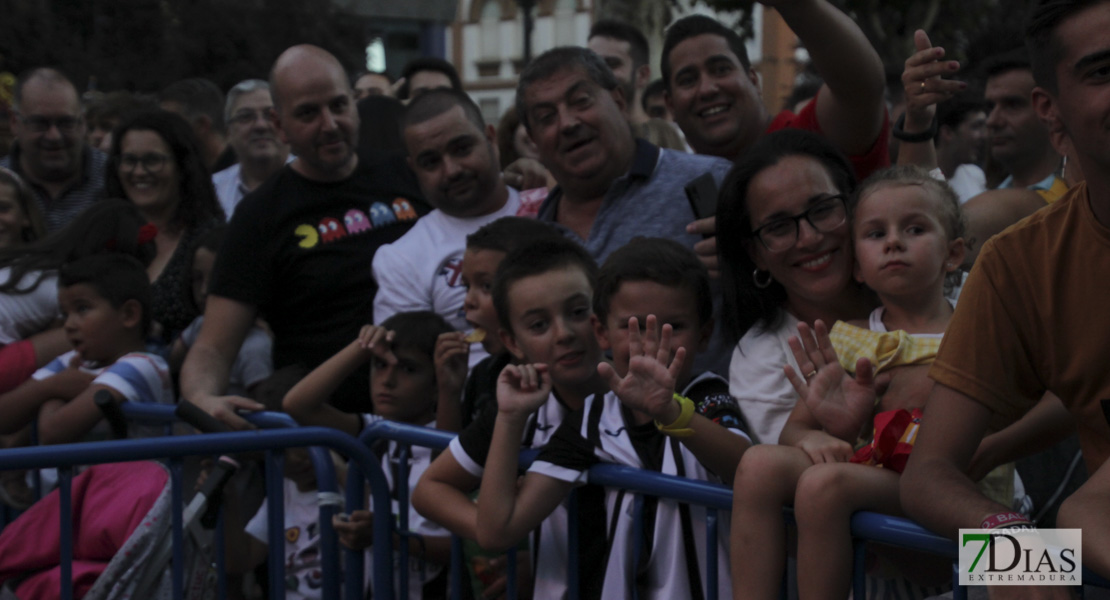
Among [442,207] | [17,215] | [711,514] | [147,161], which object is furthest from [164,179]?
[711,514]

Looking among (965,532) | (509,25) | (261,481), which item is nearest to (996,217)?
(965,532)

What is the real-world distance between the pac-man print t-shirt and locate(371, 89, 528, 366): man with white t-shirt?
0.30 m

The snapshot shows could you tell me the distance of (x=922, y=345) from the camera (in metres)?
2.81

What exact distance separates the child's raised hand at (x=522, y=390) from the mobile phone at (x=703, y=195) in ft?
2.89

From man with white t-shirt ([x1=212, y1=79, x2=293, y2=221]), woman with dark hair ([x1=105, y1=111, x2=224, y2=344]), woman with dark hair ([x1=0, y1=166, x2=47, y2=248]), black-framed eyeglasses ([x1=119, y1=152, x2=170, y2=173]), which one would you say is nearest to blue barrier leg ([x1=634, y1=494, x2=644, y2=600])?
woman with dark hair ([x1=105, y1=111, x2=224, y2=344])

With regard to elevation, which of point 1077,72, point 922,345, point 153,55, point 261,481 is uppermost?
point 153,55

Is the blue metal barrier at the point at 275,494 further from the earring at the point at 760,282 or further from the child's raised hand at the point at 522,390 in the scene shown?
the earring at the point at 760,282

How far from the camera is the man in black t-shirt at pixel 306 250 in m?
4.72

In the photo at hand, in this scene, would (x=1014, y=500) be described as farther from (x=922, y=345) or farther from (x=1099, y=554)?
(x=1099, y=554)

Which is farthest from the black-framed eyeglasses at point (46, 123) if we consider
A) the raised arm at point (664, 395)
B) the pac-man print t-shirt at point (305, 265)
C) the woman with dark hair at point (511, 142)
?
the raised arm at point (664, 395)

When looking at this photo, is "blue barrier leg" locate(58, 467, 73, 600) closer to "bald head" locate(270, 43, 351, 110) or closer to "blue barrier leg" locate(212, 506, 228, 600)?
"blue barrier leg" locate(212, 506, 228, 600)

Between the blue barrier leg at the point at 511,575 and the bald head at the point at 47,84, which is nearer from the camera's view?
the blue barrier leg at the point at 511,575

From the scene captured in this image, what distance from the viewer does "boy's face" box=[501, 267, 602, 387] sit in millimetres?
3248

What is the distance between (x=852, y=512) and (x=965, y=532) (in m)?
0.28
